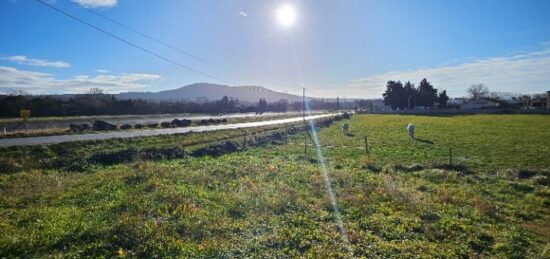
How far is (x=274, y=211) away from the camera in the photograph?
556 inches

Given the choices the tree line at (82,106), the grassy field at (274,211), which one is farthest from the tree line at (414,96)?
the grassy field at (274,211)

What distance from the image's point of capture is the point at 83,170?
77.5 ft

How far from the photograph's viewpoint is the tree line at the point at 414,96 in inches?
5645

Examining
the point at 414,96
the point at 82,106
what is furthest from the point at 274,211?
the point at 414,96

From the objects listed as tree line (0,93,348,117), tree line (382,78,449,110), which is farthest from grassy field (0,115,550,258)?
tree line (382,78,449,110)

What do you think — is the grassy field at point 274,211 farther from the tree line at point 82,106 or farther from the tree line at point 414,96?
the tree line at point 414,96

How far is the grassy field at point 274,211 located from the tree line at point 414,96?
125 m

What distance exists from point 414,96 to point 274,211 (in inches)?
5505

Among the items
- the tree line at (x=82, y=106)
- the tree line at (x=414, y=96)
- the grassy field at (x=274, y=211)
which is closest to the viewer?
the grassy field at (x=274, y=211)

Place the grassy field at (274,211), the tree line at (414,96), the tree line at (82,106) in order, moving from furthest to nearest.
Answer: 1. the tree line at (414,96)
2. the tree line at (82,106)
3. the grassy field at (274,211)

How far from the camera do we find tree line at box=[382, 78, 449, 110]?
143m

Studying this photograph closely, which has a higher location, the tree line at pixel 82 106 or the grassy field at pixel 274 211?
the tree line at pixel 82 106

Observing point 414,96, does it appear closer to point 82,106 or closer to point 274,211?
point 82,106

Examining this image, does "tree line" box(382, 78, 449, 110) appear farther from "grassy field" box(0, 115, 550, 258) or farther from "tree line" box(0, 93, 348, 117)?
"grassy field" box(0, 115, 550, 258)
